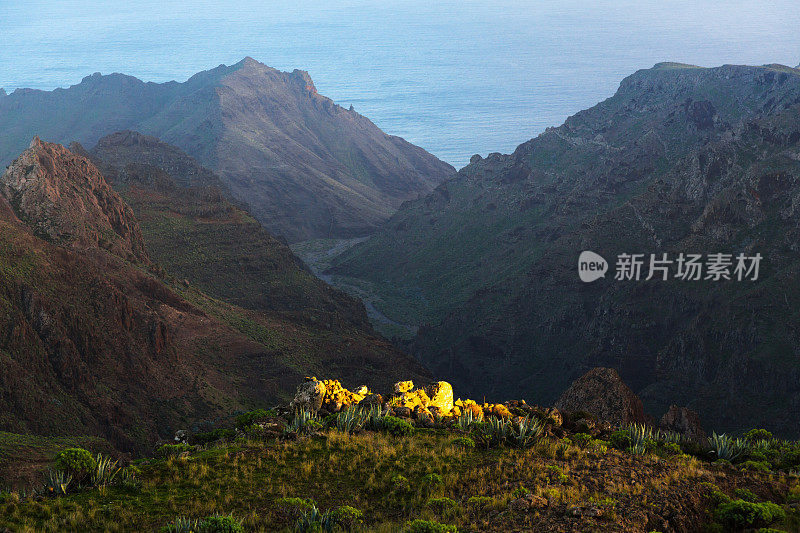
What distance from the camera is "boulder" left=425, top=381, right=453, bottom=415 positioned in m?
33.0

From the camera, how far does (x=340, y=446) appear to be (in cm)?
2650

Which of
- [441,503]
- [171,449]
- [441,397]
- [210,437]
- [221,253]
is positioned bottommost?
[210,437]

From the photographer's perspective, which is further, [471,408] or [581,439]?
[471,408]

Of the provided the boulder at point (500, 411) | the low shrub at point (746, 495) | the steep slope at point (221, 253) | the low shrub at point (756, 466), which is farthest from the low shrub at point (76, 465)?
the steep slope at point (221, 253)

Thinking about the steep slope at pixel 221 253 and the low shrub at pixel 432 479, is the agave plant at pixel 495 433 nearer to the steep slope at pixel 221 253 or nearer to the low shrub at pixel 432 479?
the low shrub at pixel 432 479

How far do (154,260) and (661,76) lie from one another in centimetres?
13792

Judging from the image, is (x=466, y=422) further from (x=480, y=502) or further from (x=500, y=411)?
(x=480, y=502)

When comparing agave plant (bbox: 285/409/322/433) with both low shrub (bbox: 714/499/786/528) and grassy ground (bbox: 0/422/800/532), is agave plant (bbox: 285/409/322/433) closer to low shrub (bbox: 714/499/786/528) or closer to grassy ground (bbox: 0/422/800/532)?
grassy ground (bbox: 0/422/800/532)

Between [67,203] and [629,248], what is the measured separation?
83493mm

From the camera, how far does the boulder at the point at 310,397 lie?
32.1m

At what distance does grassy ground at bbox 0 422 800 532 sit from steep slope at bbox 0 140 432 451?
2939 centimetres

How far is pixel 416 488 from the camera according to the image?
23.0 meters

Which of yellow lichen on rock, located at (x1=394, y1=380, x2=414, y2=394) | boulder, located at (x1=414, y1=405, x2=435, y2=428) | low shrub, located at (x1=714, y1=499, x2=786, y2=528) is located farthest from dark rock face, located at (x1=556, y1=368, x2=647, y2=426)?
low shrub, located at (x1=714, y1=499, x2=786, y2=528)

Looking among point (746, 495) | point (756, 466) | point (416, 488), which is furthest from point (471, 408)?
point (746, 495)
